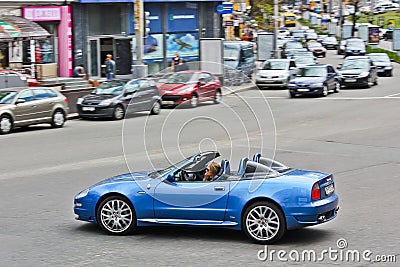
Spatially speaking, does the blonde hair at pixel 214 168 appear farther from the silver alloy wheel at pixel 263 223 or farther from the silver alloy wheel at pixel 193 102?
the silver alloy wheel at pixel 193 102

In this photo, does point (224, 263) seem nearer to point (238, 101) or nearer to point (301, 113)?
point (238, 101)

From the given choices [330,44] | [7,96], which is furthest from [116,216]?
[330,44]

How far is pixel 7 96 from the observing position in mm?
26266

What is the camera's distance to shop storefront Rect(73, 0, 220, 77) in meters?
43.1

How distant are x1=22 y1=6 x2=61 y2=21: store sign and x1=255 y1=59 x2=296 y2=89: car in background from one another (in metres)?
11.2

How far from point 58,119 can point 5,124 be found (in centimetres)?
246

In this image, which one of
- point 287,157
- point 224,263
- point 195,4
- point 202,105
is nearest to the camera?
point 224,263

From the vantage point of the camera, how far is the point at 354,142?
21922 mm

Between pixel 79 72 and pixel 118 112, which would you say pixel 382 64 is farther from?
pixel 118 112

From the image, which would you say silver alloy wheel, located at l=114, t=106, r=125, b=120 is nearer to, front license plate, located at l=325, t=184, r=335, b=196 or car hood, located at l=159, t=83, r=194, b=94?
car hood, located at l=159, t=83, r=194, b=94

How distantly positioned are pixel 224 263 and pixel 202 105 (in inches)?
166

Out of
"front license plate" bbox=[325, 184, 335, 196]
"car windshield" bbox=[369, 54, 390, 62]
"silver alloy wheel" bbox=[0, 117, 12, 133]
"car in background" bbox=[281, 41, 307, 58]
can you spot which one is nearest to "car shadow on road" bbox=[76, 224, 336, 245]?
"front license plate" bbox=[325, 184, 335, 196]

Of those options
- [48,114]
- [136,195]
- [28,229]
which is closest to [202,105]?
[136,195]

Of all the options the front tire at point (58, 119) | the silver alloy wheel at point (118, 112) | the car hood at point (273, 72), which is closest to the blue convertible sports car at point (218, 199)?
the front tire at point (58, 119)
